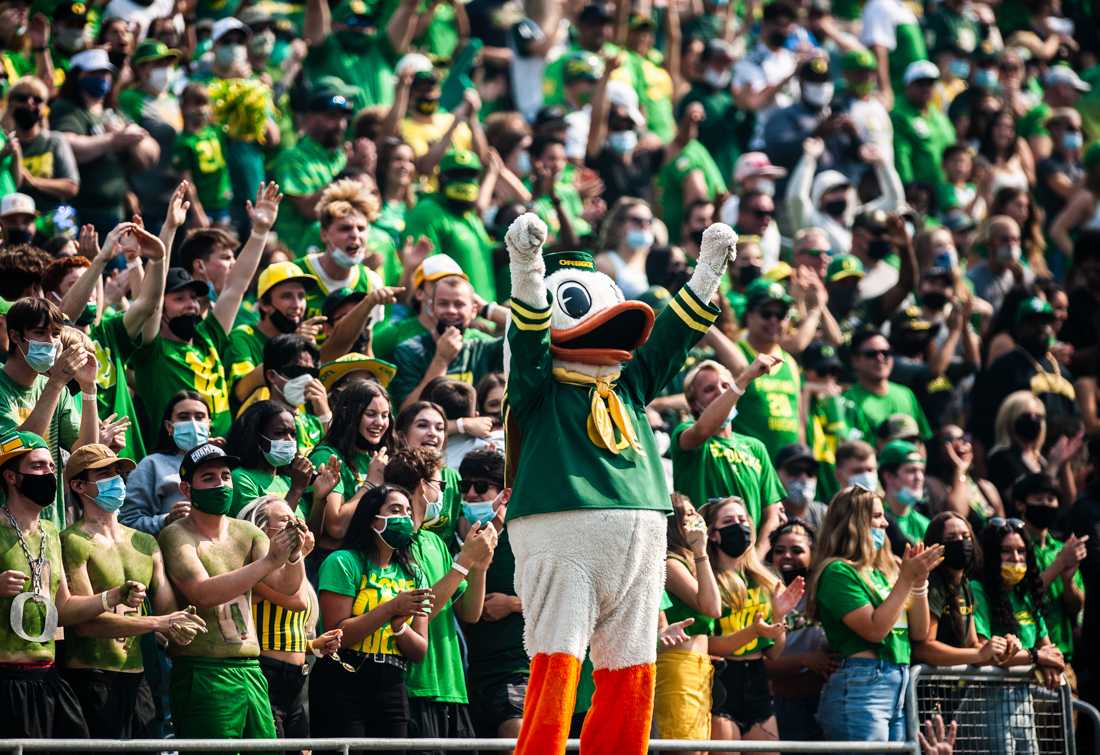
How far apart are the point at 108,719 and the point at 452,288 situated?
12.2ft

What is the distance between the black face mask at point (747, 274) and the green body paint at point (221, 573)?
18.8 ft

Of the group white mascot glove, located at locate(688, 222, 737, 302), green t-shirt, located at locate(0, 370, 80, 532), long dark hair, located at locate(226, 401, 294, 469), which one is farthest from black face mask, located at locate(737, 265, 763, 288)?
white mascot glove, located at locate(688, 222, 737, 302)

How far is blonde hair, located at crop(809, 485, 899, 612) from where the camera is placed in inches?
394

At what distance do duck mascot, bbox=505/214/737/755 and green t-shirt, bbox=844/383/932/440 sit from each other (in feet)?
19.9

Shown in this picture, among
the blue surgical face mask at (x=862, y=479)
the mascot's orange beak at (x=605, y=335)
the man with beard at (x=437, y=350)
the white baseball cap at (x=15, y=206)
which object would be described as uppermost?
the mascot's orange beak at (x=605, y=335)

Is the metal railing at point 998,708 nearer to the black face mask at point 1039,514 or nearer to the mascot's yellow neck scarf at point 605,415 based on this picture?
the black face mask at point 1039,514

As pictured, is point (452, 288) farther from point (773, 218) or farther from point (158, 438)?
point (773, 218)

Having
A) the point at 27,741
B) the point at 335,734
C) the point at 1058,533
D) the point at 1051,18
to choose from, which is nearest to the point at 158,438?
the point at 335,734

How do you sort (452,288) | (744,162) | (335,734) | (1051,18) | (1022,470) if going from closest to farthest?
(335,734) < (452,288) < (1022,470) < (744,162) < (1051,18)

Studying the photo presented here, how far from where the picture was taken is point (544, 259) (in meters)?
7.29

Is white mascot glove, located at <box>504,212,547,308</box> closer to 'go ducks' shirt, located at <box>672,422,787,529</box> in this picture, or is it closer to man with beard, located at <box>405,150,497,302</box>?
'go ducks' shirt, located at <box>672,422,787,529</box>

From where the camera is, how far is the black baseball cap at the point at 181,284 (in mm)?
9938

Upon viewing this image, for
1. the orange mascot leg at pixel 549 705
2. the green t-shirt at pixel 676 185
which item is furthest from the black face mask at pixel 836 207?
the orange mascot leg at pixel 549 705

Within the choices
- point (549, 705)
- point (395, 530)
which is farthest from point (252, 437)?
point (549, 705)
